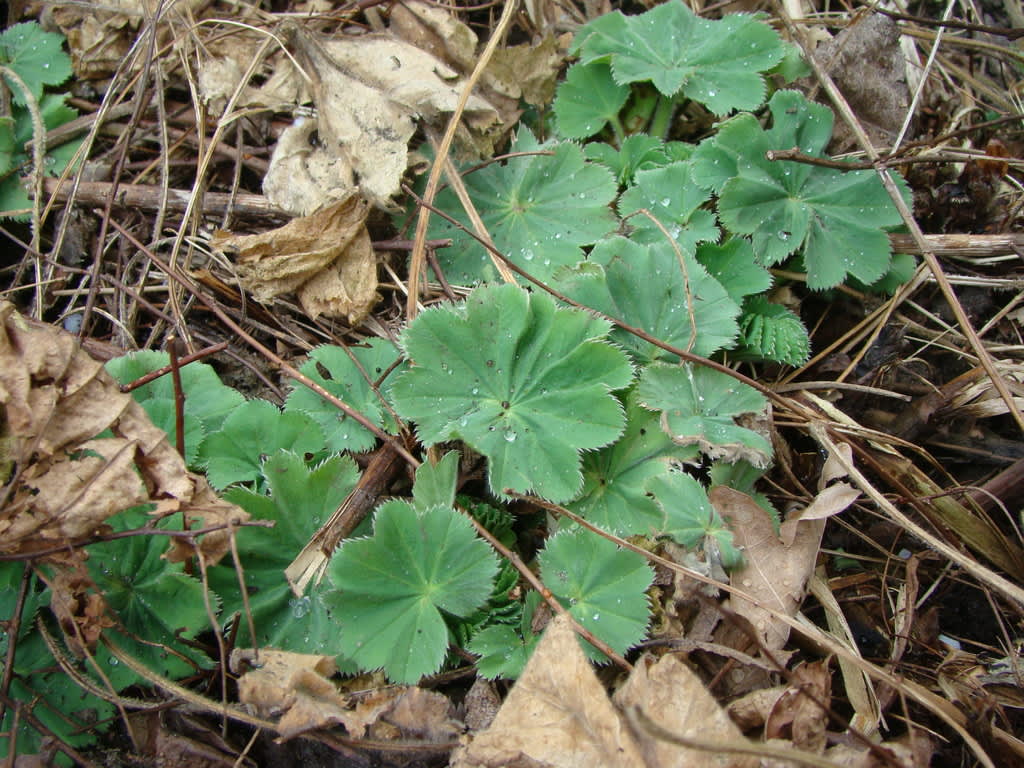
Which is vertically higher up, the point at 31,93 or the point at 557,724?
the point at 31,93

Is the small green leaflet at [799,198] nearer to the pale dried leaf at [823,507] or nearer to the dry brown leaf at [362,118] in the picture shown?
the pale dried leaf at [823,507]

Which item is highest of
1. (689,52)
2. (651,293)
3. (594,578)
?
(689,52)

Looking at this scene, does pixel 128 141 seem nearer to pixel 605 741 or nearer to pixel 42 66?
pixel 42 66

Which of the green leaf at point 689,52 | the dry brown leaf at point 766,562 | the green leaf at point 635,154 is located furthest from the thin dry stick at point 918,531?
the green leaf at point 689,52

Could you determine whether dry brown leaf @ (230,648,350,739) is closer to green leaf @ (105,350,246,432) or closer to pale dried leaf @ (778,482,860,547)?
green leaf @ (105,350,246,432)

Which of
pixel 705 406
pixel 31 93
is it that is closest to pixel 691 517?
pixel 705 406

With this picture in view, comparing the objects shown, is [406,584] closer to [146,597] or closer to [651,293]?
[146,597]

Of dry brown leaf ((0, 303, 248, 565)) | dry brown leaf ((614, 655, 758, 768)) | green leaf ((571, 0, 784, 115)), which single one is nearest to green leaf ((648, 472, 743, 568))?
dry brown leaf ((614, 655, 758, 768))
